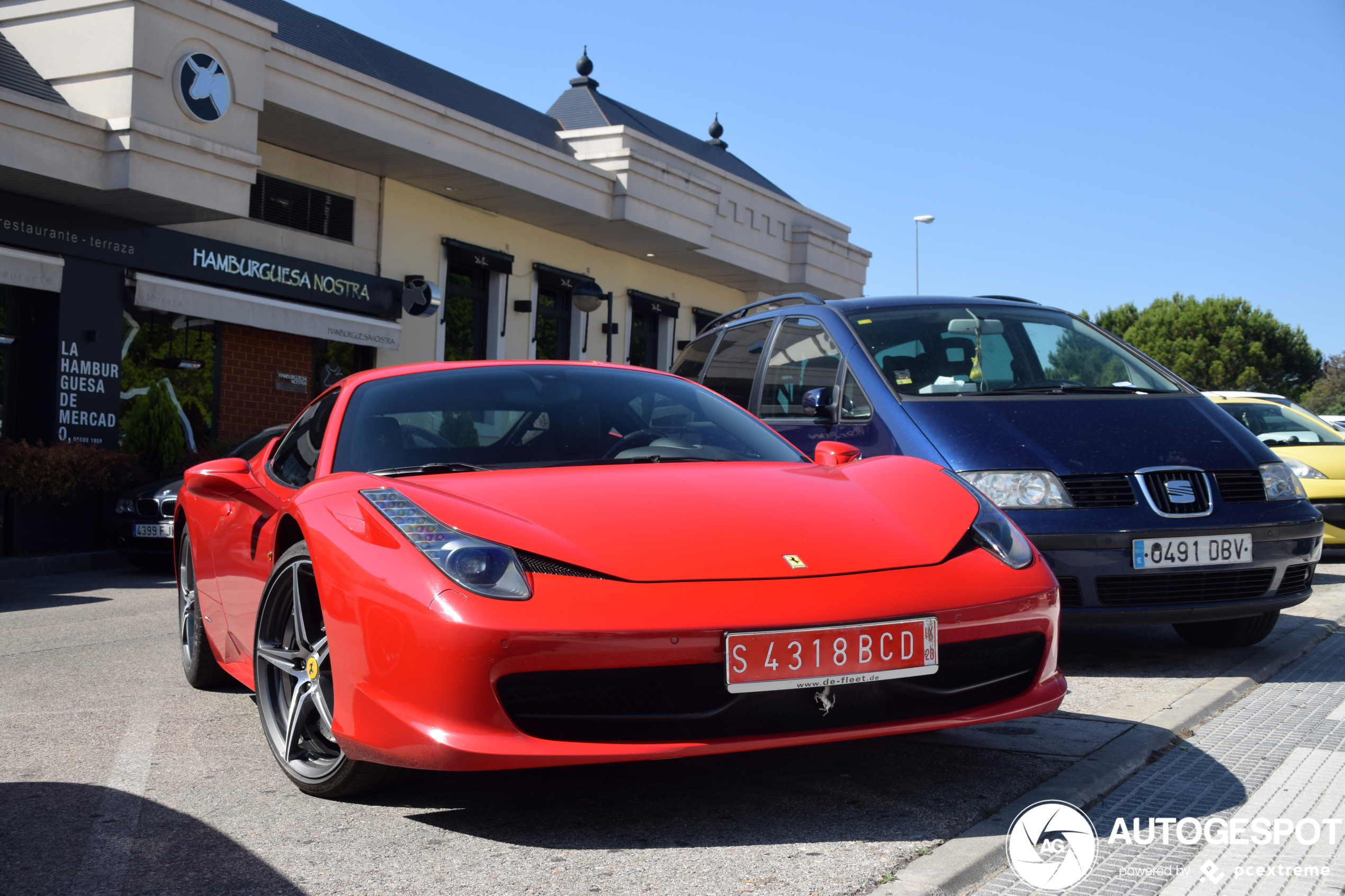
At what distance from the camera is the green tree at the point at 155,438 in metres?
14.2

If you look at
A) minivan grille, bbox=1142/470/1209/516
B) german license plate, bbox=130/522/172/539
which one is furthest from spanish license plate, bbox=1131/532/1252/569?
german license plate, bbox=130/522/172/539

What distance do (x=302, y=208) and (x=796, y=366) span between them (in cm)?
1365

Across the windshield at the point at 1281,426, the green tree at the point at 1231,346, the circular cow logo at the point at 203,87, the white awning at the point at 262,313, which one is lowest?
the windshield at the point at 1281,426

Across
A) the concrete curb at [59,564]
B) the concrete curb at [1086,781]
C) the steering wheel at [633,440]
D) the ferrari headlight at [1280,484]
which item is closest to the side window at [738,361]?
the ferrari headlight at [1280,484]

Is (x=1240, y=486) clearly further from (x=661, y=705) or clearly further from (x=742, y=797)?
(x=661, y=705)

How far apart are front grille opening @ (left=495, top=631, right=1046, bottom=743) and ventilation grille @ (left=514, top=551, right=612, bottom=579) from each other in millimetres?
227

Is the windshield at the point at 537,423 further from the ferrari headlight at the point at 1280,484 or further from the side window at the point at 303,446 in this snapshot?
the ferrari headlight at the point at 1280,484

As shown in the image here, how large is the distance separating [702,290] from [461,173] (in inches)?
429

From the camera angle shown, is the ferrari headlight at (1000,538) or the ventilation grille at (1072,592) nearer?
the ferrari headlight at (1000,538)

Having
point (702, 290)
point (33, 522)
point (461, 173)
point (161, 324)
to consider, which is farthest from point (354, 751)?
point (702, 290)

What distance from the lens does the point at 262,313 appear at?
16969 millimetres

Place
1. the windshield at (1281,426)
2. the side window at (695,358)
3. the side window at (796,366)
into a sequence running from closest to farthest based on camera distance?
the side window at (796,366), the side window at (695,358), the windshield at (1281,426)

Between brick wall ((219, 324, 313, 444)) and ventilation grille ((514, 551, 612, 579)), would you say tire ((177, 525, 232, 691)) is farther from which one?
brick wall ((219, 324, 313, 444))

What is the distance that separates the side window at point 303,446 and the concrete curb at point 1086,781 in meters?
2.16
